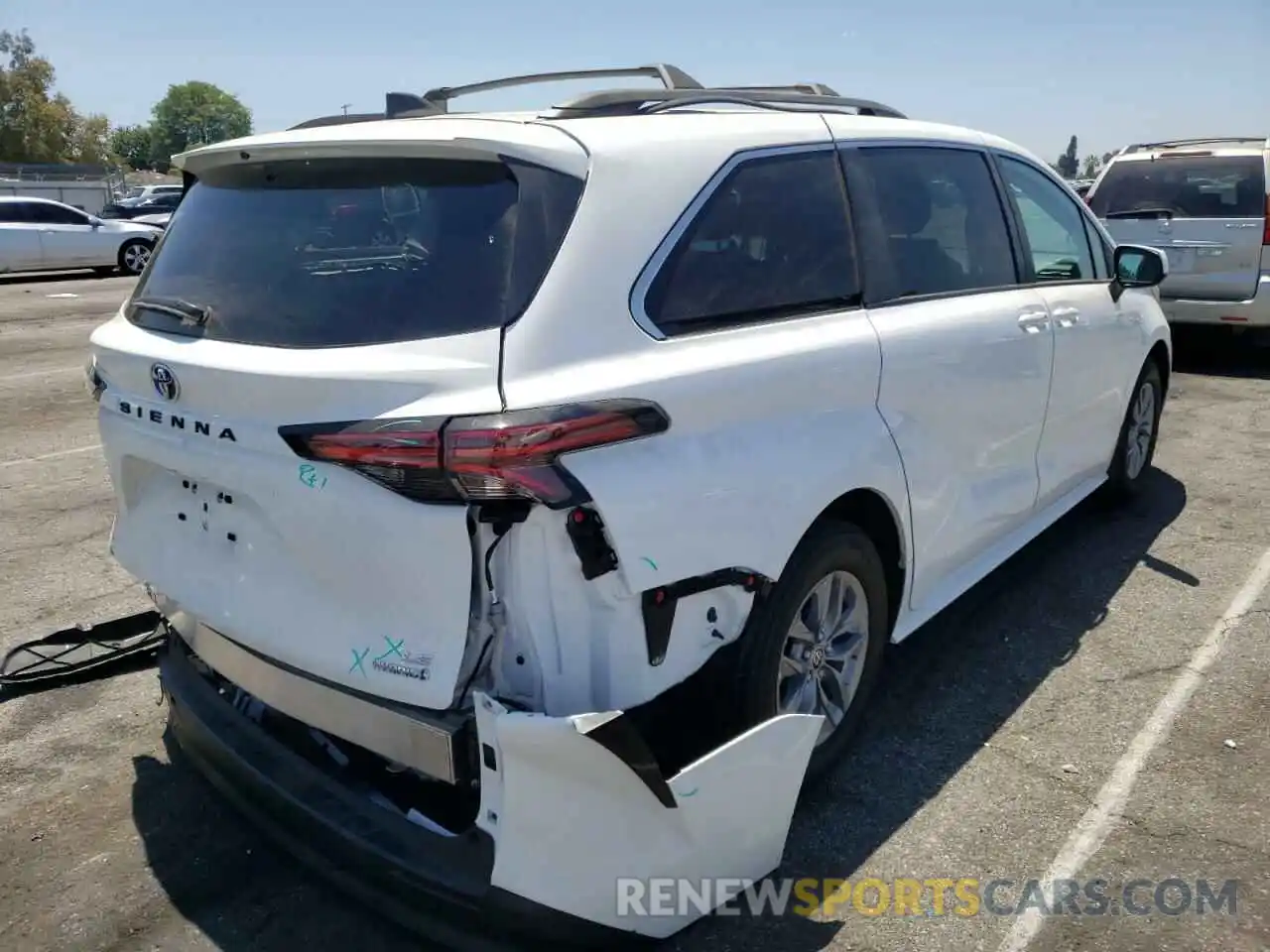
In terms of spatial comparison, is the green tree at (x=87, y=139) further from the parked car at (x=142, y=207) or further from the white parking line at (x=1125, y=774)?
the white parking line at (x=1125, y=774)

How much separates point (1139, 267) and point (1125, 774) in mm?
2599

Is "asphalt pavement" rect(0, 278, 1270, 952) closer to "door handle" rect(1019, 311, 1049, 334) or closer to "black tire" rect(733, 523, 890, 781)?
"black tire" rect(733, 523, 890, 781)

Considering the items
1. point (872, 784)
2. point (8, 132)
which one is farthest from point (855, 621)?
point (8, 132)

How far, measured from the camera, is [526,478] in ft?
7.06

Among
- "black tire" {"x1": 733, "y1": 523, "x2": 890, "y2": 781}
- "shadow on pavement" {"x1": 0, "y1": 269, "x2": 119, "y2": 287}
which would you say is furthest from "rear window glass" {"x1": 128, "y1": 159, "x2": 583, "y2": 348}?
"shadow on pavement" {"x1": 0, "y1": 269, "x2": 119, "y2": 287}

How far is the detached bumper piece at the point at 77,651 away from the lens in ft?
12.6

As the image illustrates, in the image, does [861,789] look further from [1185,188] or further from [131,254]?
[131,254]

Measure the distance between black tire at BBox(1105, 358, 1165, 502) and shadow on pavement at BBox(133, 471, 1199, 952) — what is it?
59 cm

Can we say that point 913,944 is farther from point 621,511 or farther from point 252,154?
point 252,154

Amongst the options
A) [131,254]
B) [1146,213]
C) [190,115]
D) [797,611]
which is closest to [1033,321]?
[797,611]

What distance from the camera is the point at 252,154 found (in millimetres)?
2848

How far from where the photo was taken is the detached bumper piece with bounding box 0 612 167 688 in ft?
12.6

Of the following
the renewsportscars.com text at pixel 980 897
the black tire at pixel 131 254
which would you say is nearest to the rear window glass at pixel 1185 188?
the renewsportscars.com text at pixel 980 897

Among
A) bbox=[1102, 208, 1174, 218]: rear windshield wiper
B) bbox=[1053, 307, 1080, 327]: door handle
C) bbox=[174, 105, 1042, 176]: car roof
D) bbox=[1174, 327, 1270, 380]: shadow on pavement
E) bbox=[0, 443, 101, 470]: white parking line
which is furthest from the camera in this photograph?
bbox=[1174, 327, 1270, 380]: shadow on pavement
